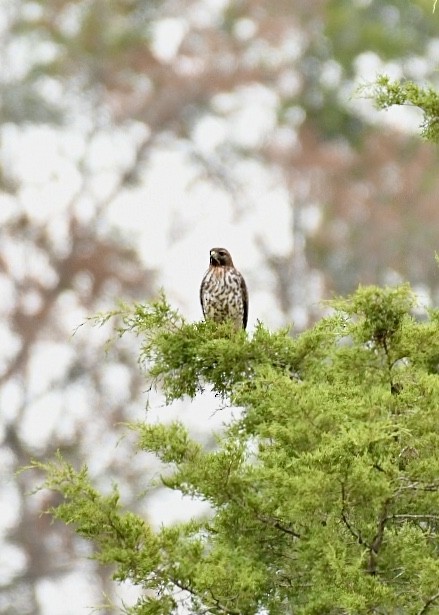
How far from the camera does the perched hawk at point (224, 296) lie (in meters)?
8.89

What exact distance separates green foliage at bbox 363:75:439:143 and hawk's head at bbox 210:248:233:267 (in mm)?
2573

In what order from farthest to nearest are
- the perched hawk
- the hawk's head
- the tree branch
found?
1. the hawk's head
2. the perched hawk
3. the tree branch

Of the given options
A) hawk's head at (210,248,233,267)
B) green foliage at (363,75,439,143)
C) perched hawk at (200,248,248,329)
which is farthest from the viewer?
hawk's head at (210,248,233,267)

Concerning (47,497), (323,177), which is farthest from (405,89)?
(323,177)

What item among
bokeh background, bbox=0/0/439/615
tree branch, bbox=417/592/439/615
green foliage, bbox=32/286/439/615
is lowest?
tree branch, bbox=417/592/439/615

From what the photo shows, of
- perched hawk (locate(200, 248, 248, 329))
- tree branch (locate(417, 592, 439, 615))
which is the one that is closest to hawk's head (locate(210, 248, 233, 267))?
perched hawk (locate(200, 248, 248, 329))

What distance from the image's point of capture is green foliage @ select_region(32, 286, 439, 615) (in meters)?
5.86

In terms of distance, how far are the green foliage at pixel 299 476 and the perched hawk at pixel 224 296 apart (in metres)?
2.06

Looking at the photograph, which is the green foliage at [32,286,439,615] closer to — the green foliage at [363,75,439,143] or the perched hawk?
the green foliage at [363,75,439,143]

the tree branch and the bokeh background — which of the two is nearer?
the tree branch

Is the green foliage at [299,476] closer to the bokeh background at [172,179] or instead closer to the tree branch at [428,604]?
the tree branch at [428,604]

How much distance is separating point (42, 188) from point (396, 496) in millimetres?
18050

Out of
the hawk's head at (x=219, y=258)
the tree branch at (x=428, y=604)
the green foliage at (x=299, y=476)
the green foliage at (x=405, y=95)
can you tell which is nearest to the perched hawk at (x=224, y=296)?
the hawk's head at (x=219, y=258)

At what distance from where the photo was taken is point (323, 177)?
25531 mm
